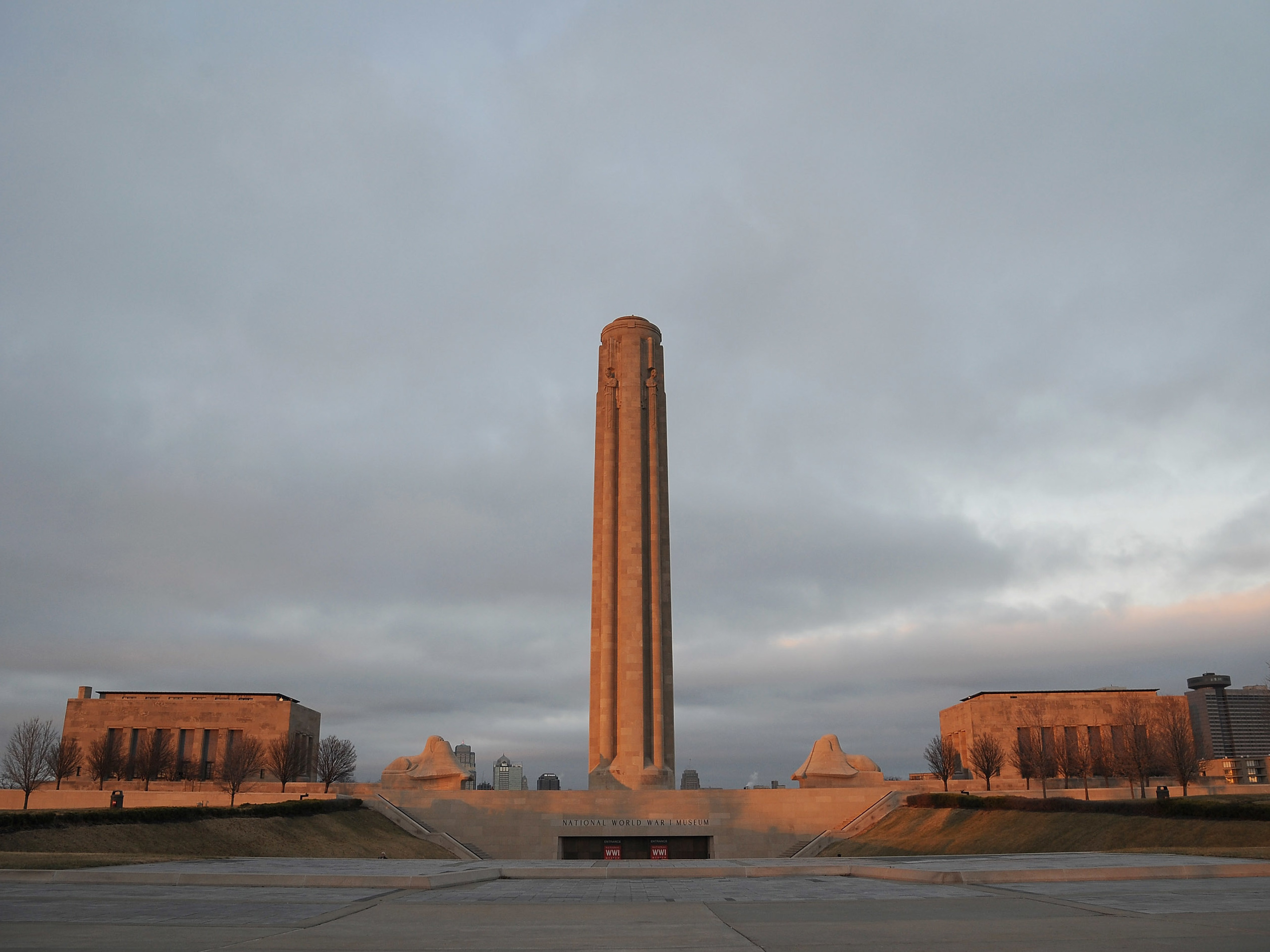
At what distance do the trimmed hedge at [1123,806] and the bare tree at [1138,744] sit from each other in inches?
440

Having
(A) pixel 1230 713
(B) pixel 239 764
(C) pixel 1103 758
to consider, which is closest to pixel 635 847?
(B) pixel 239 764

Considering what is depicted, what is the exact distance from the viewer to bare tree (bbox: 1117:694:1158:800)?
56.1 meters

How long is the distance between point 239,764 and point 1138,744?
56022 millimetres

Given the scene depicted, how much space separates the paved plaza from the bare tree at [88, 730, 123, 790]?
182ft

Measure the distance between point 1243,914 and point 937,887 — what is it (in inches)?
229

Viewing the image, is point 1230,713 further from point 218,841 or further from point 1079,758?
point 218,841

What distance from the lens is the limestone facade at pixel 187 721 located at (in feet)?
251

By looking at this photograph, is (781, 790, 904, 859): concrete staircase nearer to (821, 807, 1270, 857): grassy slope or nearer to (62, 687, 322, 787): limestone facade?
(821, 807, 1270, 857): grassy slope

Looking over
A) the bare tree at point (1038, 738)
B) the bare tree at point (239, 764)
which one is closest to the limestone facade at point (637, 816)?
the bare tree at point (239, 764)

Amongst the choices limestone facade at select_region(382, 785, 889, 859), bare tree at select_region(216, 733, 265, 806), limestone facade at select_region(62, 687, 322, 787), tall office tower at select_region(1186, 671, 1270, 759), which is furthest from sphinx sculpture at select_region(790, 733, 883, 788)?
tall office tower at select_region(1186, 671, 1270, 759)

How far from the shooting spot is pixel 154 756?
6869 centimetres

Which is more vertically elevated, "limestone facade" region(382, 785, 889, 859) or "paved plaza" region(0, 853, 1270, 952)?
"paved plaza" region(0, 853, 1270, 952)

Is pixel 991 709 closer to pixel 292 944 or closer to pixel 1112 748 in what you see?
pixel 1112 748

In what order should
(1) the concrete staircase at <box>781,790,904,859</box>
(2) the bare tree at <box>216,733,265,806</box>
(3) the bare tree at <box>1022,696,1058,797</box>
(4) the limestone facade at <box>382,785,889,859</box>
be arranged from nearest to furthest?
(1) the concrete staircase at <box>781,790,904,859</box> → (4) the limestone facade at <box>382,785,889,859</box> → (2) the bare tree at <box>216,733,265,806</box> → (3) the bare tree at <box>1022,696,1058,797</box>
